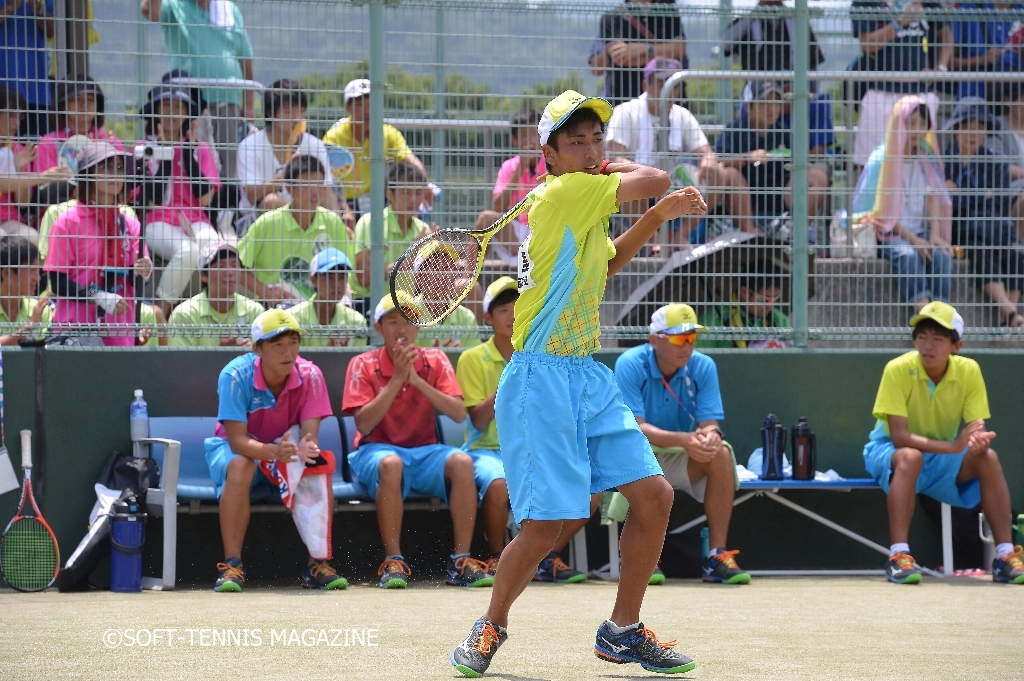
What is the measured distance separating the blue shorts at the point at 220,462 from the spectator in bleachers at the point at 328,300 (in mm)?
1005

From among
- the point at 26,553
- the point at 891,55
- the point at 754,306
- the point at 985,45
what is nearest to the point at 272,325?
the point at 26,553

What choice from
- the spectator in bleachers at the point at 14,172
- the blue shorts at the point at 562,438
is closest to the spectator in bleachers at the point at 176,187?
the spectator in bleachers at the point at 14,172

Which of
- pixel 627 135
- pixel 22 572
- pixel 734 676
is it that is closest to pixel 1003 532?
pixel 627 135

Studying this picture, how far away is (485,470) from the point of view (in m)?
8.38

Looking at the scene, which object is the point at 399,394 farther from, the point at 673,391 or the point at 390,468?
the point at 673,391

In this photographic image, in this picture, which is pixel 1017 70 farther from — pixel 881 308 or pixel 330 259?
pixel 330 259

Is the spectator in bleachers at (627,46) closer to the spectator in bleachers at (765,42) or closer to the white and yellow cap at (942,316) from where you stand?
the spectator in bleachers at (765,42)

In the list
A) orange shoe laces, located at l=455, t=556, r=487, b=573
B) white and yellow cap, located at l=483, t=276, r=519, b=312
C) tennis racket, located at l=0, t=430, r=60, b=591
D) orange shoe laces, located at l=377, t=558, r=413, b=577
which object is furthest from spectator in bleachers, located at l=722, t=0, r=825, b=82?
tennis racket, located at l=0, t=430, r=60, b=591

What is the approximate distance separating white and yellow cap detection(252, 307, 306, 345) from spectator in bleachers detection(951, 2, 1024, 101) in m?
4.85

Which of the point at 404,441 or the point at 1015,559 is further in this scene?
the point at 404,441

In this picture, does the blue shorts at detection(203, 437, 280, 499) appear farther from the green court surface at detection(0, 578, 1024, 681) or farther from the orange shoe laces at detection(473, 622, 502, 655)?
the orange shoe laces at detection(473, 622, 502, 655)

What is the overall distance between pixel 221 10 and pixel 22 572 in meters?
3.66

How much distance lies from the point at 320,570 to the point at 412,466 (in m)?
0.88

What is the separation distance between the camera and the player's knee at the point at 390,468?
26.7 feet
